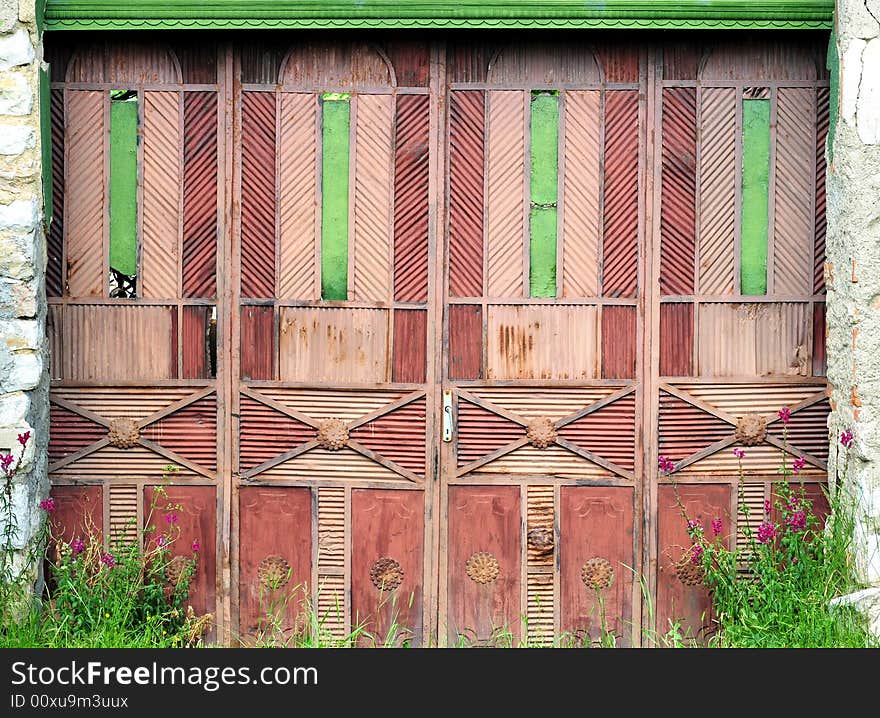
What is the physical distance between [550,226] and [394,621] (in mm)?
1954

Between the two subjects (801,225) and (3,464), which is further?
(801,225)

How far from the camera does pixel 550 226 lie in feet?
15.5

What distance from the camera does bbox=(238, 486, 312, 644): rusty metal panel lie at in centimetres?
473

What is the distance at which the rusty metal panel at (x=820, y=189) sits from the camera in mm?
4641

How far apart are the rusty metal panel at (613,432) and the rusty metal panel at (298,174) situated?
152cm

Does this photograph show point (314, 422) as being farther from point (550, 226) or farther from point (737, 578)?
point (737, 578)

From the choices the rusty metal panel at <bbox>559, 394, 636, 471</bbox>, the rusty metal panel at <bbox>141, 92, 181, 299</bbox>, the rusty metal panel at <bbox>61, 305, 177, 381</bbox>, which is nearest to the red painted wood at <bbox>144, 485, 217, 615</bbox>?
the rusty metal panel at <bbox>61, 305, 177, 381</bbox>

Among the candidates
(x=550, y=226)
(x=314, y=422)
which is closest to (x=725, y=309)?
(x=550, y=226)

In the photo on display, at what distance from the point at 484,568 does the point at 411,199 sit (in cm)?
173

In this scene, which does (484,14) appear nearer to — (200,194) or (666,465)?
(200,194)

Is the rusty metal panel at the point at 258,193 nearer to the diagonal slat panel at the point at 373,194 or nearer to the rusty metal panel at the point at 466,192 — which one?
the diagonal slat panel at the point at 373,194

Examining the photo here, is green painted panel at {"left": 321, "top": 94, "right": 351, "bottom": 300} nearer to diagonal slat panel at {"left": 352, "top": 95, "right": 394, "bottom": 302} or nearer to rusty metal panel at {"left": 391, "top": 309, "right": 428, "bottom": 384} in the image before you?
diagonal slat panel at {"left": 352, "top": 95, "right": 394, "bottom": 302}

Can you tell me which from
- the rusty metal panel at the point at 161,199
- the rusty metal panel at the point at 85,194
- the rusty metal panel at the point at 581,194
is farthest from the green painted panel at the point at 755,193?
the rusty metal panel at the point at 85,194

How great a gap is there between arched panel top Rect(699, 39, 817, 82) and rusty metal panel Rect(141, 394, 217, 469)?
2.73m
